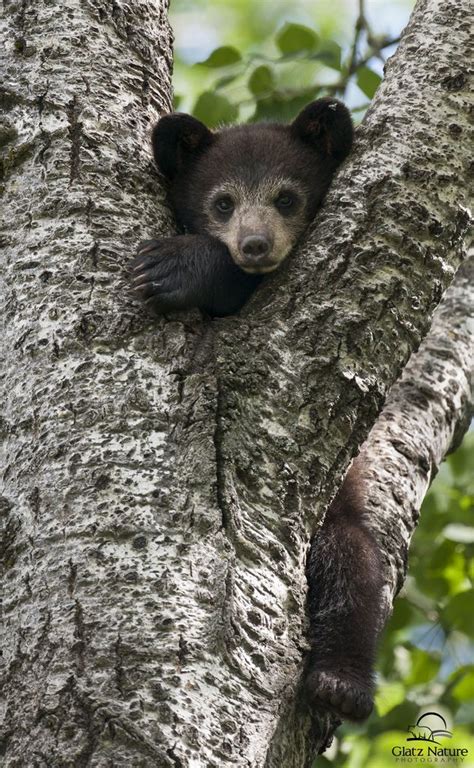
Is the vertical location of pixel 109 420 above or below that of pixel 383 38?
below

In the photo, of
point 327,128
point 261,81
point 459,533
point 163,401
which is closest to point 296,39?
point 261,81

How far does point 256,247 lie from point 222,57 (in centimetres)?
240

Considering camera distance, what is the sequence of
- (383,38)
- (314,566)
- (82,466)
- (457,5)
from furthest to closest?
1. (383,38)
2. (457,5)
3. (314,566)
4. (82,466)

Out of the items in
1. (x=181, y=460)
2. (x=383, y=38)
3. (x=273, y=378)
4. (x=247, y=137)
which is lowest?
(x=181, y=460)

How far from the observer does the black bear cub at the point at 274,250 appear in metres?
3.56

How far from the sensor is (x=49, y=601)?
2.71 metres

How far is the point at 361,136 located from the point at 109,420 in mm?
1761

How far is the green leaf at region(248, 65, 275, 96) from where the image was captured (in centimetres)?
647

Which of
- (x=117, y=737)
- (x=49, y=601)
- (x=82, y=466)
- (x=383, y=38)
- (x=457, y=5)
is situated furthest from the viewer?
(x=383, y=38)

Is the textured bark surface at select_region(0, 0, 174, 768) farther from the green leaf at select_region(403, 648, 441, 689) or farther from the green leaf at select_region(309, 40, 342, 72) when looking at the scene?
the green leaf at select_region(403, 648, 441, 689)

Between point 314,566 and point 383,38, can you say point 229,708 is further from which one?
point 383,38

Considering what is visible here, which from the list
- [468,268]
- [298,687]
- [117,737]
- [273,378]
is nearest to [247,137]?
[468,268]

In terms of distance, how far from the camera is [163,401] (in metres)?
3.12

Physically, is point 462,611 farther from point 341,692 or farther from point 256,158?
point 256,158
